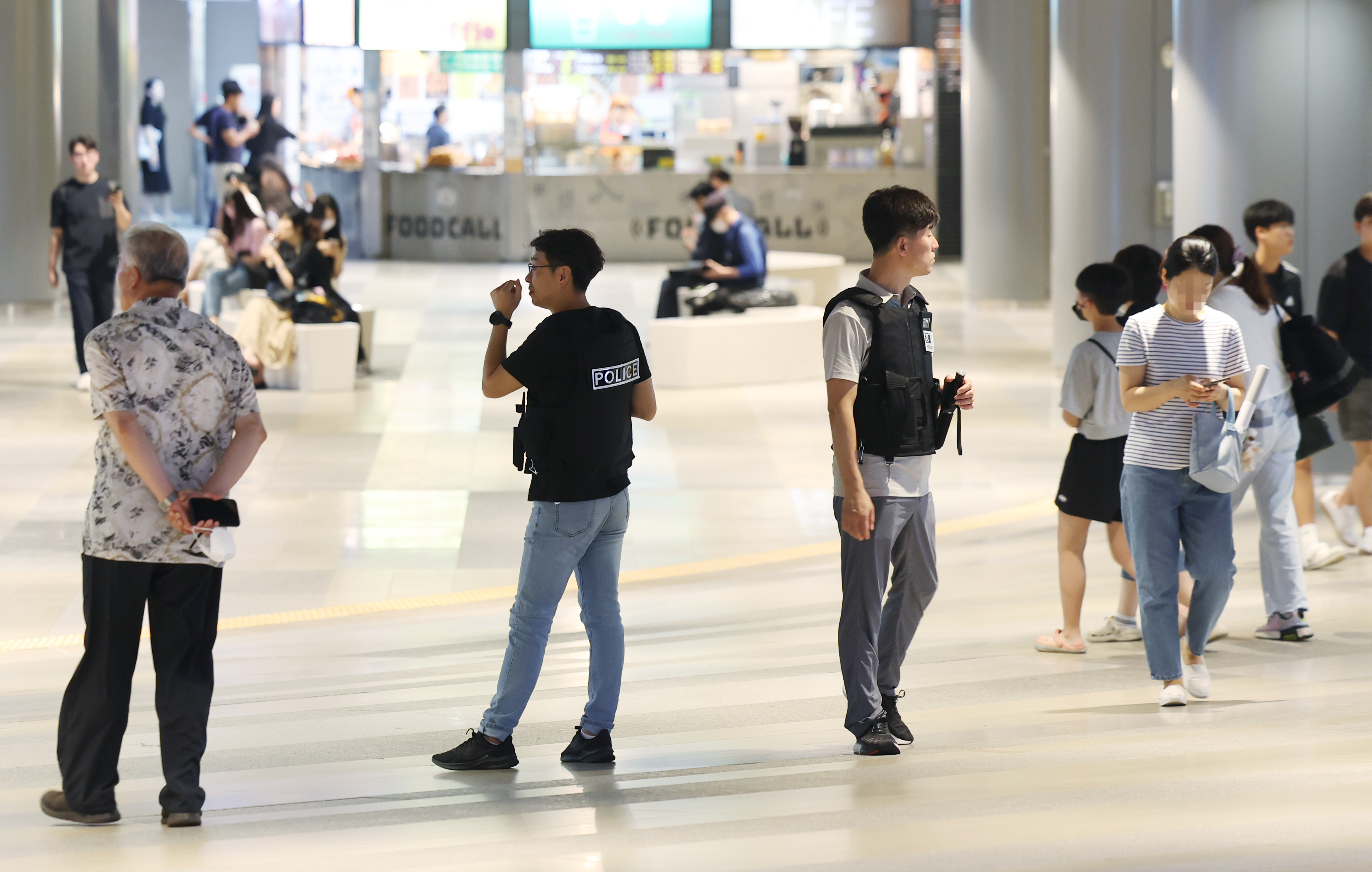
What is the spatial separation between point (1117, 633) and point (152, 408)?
3647 mm

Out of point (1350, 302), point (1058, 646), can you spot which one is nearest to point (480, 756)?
point (1058, 646)

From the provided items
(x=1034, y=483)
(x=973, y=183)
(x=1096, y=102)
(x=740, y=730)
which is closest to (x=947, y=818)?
(x=740, y=730)

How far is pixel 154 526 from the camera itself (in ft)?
13.3

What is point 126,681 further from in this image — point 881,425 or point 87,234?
point 87,234

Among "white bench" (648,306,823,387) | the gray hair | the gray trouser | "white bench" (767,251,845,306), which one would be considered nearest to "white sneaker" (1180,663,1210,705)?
the gray trouser

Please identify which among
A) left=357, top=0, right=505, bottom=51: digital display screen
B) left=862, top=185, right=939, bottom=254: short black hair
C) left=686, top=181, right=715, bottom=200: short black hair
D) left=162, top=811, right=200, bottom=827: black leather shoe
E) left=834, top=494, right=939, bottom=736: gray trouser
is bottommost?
left=162, top=811, right=200, bottom=827: black leather shoe

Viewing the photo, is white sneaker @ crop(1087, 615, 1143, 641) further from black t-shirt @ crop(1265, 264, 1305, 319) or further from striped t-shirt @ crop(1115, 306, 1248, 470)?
black t-shirt @ crop(1265, 264, 1305, 319)

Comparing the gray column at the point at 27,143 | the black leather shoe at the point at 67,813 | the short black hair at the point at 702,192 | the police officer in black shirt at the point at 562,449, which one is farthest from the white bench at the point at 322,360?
the black leather shoe at the point at 67,813

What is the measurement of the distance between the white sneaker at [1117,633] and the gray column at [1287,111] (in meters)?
3.63

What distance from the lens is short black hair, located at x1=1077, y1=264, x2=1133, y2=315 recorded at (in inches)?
224

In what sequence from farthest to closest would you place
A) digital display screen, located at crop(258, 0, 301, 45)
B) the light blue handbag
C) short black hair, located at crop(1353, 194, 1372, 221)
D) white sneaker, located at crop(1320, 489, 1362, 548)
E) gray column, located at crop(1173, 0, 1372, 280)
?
digital display screen, located at crop(258, 0, 301, 45)
gray column, located at crop(1173, 0, 1372, 280)
white sneaker, located at crop(1320, 489, 1362, 548)
short black hair, located at crop(1353, 194, 1372, 221)
the light blue handbag

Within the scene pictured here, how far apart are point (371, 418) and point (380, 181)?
555 inches

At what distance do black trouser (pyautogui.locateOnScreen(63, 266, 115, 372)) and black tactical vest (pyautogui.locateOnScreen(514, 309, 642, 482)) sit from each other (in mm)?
8250

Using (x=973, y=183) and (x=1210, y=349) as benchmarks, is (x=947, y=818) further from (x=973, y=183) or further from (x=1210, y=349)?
(x=973, y=183)
